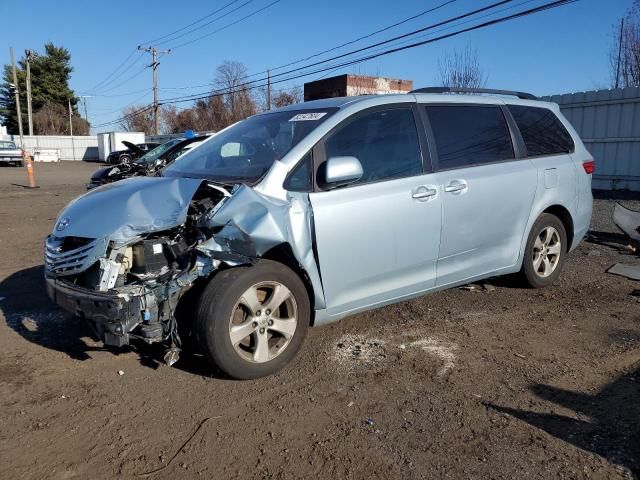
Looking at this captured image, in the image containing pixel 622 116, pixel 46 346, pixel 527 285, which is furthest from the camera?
pixel 622 116

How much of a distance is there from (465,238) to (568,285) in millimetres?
2020

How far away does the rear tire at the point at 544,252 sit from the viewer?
5223mm

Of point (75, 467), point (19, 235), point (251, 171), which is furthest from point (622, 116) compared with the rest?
point (75, 467)

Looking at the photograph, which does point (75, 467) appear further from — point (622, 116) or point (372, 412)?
point (622, 116)

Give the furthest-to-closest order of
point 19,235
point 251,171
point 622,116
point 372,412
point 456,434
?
point 622,116 → point 19,235 → point 251,171 → point 372,412 → point 456,434

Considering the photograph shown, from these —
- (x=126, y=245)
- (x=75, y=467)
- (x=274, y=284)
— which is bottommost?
(x=75, y=467)

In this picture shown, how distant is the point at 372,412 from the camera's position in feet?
10.5

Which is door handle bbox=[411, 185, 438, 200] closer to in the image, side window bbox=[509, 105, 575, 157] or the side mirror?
the side mirror

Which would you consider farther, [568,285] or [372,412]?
[568,285]

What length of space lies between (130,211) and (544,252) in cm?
401

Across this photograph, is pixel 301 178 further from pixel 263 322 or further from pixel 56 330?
pixel 56 330

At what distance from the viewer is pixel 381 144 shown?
4.14 meters

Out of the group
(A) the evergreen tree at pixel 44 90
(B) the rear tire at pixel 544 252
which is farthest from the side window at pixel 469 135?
(A) the evergreen tree at pixel 44 90

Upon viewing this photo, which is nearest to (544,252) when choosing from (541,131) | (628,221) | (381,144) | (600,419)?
(541,131)
